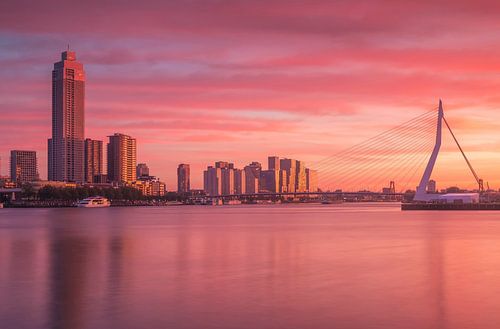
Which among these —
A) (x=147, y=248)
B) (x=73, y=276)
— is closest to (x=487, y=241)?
(x=147, y=248)

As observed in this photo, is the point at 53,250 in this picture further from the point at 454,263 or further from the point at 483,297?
the point at 483,297

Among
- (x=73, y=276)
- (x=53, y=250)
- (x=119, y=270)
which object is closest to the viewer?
(x=73, y=276)

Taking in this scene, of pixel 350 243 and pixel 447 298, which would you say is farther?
pixel 350 243

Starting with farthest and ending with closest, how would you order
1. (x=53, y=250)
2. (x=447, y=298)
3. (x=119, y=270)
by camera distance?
(x=53, y=250), (x=119, y=270), (x=447, y=298)

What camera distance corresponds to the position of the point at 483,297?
19.2m

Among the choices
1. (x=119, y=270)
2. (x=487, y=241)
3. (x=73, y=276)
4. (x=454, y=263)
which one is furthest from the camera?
(x=487, y=241)

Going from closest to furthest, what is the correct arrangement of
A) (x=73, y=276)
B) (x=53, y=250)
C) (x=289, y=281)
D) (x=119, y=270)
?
(x=289, y=281)
(x=73, y=276)
(x=119, y=270)
(x=53, y=250)

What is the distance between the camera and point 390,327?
1494 cm

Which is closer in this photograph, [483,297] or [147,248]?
[483,297]

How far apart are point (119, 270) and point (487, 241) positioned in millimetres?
26323

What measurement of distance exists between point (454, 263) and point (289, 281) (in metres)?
9.98

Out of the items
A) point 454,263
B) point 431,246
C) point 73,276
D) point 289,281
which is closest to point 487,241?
point 431,246

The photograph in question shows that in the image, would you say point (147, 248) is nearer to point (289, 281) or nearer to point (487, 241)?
point (289, 281)

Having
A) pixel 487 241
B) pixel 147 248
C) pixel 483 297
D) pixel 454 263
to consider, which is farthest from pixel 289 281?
pixel 487 241
